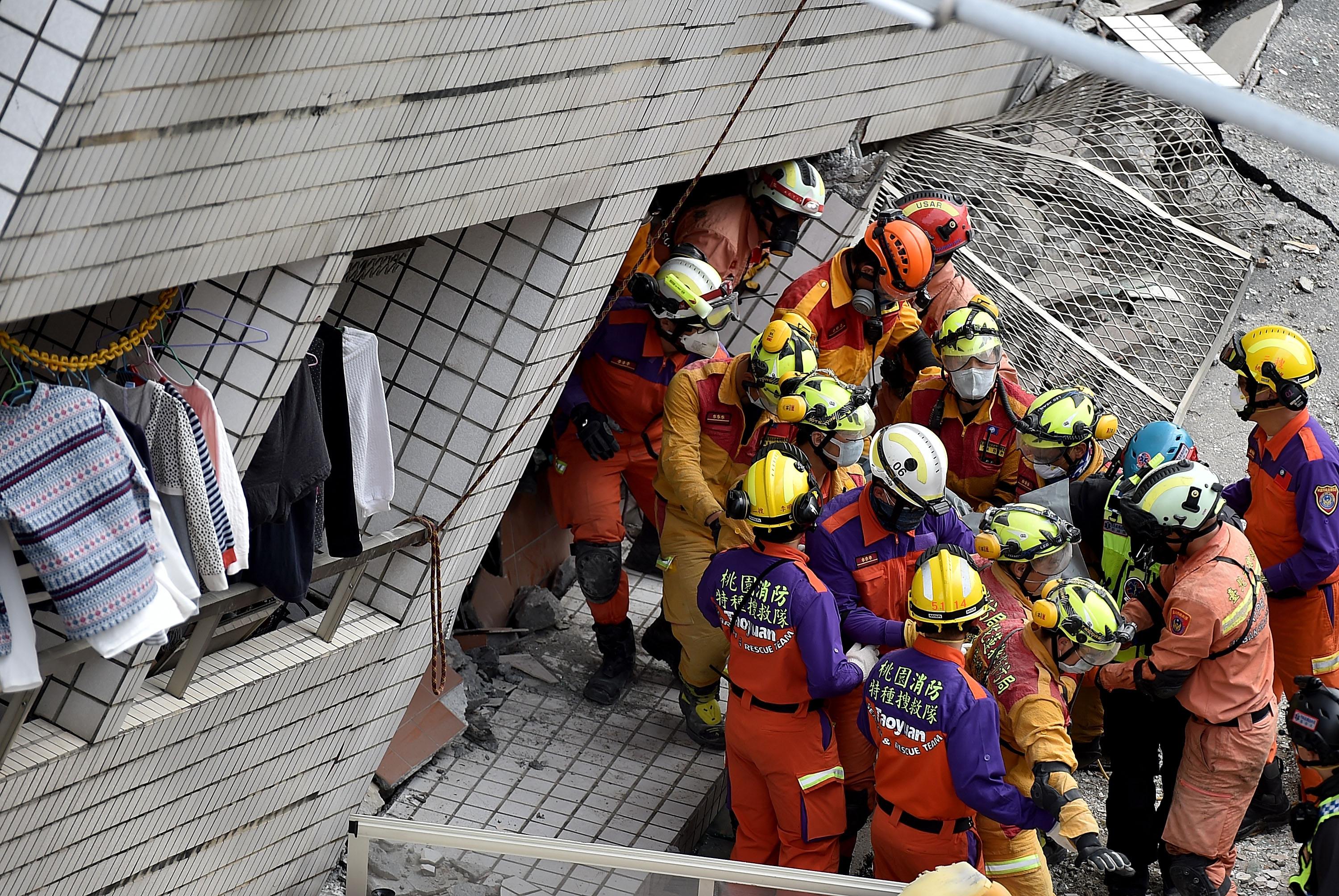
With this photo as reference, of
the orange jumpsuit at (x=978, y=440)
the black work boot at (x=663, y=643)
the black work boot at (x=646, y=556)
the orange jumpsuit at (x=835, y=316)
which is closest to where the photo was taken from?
the orange jumpsuit at (x=978, y=440)

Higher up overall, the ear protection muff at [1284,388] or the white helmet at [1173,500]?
the ear protection muff at [1284,388]

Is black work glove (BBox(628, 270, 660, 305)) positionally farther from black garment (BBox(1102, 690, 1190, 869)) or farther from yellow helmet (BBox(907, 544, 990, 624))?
black garment (BBox(1102, 690, 1190, 869))

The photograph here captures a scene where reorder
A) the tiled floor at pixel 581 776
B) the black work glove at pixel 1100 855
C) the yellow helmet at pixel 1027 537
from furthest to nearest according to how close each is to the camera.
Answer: the tiled floor at pixel 581 776 → the yellow helmet at pixel 1027 537 → the black work glove at pixel 1100 855

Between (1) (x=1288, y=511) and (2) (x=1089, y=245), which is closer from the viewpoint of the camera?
(1) (x=1288, y=511)

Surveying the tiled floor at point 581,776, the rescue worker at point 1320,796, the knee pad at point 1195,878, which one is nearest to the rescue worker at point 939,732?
the rescue worker at point 1320,796

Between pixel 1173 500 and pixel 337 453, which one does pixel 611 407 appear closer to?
pixel 337 453

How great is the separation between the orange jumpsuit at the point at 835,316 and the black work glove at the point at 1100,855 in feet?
9.39

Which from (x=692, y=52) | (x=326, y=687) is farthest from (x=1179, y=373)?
(x=326, y=687)

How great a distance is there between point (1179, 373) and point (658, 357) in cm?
384

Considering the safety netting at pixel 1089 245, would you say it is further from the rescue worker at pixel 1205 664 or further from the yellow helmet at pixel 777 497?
the yellow helmet at pixel 777 497

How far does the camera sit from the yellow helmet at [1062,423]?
5.97m

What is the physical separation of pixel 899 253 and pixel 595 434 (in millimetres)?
1736

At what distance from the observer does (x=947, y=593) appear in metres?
4.70

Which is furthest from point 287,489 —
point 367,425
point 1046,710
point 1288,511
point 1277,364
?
point 1288,511
